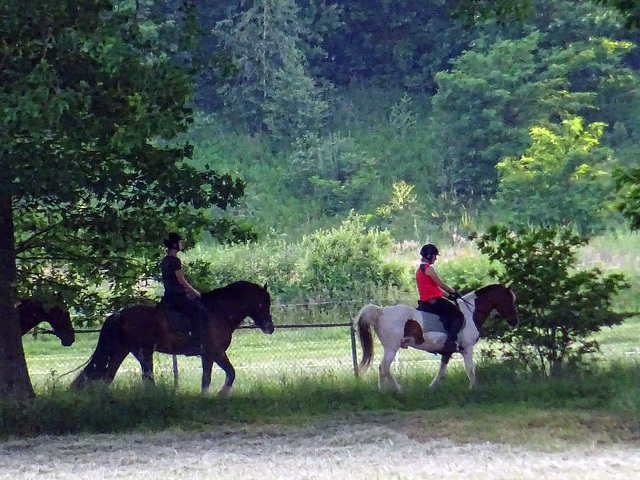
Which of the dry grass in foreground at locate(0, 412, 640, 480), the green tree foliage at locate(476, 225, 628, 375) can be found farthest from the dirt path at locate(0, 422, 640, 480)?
the green tree foliage at locate(476, 225, 628, 375)

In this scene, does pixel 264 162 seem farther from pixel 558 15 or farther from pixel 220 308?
pixel 220 308

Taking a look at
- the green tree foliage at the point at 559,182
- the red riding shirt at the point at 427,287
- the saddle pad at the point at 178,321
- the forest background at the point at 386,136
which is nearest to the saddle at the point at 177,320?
the saddle pad at the point at 178,321

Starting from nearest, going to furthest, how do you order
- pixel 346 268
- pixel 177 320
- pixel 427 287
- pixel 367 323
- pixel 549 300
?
pixel 177 320
pixel 427 287
pixel 367 323
pixel 549 300
pixel 346 268

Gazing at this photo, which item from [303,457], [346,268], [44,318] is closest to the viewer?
[303,457]

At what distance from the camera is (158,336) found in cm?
1497

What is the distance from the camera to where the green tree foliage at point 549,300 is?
15.8 meters

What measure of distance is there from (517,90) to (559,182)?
6.10 meters

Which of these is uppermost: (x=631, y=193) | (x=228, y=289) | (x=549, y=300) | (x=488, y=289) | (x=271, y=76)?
(x=271, y=76)

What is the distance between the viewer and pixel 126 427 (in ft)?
42.6

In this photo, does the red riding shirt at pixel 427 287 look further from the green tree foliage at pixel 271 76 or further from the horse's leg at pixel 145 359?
the green tree foliage at pixel 271 76

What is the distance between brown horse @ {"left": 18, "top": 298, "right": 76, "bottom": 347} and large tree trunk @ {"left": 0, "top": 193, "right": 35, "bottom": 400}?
1.11 meters

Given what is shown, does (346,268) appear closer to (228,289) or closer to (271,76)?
(228,289)

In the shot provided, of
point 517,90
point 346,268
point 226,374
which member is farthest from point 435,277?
point 517,90

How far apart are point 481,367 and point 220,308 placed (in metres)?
4.05
